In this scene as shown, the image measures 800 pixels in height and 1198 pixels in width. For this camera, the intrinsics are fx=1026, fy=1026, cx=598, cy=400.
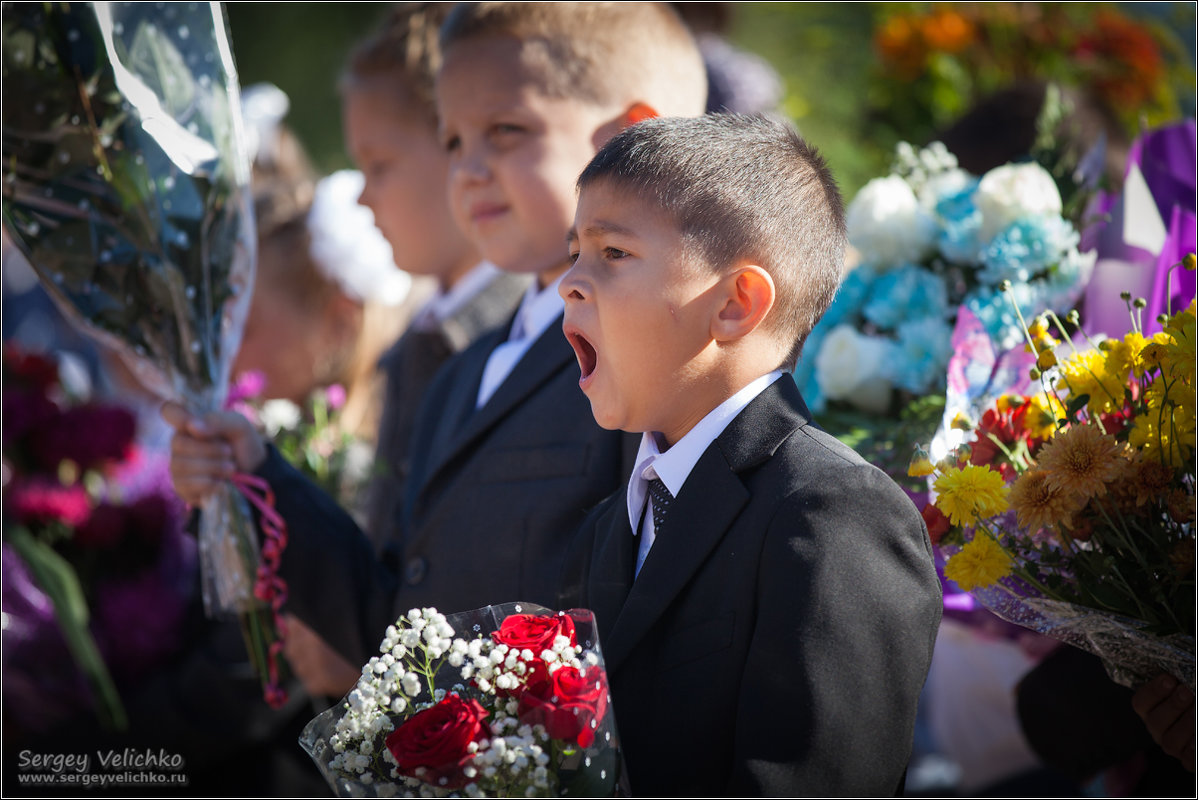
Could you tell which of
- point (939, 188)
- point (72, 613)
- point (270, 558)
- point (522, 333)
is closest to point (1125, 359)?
point (939, 188)

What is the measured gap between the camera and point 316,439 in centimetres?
276

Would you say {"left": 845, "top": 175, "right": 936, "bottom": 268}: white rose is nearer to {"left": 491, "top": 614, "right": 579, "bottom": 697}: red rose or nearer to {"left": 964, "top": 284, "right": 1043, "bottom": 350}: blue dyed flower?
{"left": 964, "top": 284, "right": 1043, "bottom": 350}: blue dyed flower

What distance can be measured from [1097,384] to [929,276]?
0.83 meters

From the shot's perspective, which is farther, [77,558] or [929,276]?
[77,558]

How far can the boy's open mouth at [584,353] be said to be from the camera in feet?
4.79

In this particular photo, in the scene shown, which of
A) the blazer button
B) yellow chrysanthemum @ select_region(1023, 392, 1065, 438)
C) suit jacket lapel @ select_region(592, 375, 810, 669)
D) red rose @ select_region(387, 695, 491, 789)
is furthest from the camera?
the blazer button

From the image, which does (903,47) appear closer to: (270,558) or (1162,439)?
(1162,439)

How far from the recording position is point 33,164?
81.2 inches

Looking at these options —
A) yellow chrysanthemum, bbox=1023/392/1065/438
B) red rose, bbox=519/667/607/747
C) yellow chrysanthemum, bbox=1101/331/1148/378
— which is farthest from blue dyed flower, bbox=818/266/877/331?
red rose, bbox=519/667/607/747

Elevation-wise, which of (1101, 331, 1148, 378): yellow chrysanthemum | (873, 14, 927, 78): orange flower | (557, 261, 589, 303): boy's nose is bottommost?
(1101, 331, 1148, 378): yellow chrysanthemum

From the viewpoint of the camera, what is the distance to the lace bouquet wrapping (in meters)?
1.15

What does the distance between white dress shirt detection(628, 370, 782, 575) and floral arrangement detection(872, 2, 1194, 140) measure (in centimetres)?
286

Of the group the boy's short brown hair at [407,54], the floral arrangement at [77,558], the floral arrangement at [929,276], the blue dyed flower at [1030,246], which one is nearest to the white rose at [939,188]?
the floral arrangement at [929,276]

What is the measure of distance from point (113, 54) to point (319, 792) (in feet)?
6.21
